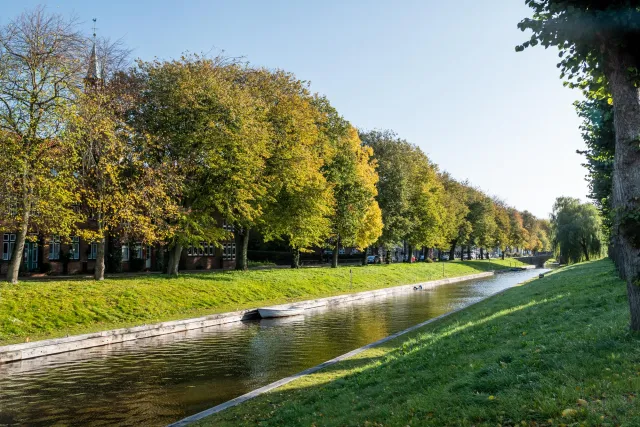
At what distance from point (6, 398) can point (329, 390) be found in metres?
8.43

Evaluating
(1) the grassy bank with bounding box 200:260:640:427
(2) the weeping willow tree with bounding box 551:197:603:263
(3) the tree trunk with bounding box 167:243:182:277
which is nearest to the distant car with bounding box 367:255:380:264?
(2) the weeping willow tree with bounding box 551:197:603:263

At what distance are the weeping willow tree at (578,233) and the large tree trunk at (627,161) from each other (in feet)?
201

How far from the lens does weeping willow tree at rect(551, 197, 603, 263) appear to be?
65.2m

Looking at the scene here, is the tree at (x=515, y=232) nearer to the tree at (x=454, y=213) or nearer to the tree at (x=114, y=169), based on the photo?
the tree at (x=454, y=213)

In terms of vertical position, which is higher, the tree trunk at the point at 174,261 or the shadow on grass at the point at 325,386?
the tree trunk at the point at 174,261

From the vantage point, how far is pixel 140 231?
97.1 feet

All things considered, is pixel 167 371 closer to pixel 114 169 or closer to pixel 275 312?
pixel 275 312

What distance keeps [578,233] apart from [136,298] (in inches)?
2244

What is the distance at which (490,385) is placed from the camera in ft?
26.8

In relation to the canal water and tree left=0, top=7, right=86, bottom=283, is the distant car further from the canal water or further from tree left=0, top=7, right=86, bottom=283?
tree left=0, top=7, right=86, bottom=283

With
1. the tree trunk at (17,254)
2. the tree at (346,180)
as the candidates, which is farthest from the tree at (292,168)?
the tree trunk at (17,254)

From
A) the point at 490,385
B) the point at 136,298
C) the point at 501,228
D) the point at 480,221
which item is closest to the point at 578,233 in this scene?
the point at 480,221

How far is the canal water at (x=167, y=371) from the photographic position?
1230cm

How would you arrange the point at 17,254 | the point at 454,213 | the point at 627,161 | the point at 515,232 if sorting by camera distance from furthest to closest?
the point at 515,232 < the point at 454,213 < the point at 17,254 < the point at 627,161
